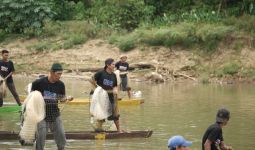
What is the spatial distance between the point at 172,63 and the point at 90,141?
1798 centimetres

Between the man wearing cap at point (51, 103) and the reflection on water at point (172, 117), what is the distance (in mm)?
1741

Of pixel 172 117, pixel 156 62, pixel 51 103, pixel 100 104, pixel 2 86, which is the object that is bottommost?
pixel 156 62

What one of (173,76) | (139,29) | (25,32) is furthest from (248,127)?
(25,32)

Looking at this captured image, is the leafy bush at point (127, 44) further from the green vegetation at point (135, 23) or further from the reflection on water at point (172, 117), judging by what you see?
the reflection on water at point (172, 117)

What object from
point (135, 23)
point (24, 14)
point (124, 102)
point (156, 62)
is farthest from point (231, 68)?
point (24, 14)

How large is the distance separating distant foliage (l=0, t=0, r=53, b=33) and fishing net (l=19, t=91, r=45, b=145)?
25.9 metres

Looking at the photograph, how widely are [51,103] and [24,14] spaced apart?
26449 millimetres

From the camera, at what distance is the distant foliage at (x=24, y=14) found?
36312mm

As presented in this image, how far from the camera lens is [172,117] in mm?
16938

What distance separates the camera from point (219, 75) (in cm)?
2931

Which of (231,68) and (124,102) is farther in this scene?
(231,68)

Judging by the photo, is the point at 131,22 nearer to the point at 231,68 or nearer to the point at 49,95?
the point at 231,68

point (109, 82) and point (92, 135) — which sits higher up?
point (109, 82)

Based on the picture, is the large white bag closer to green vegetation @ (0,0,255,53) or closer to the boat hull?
the boat hull
